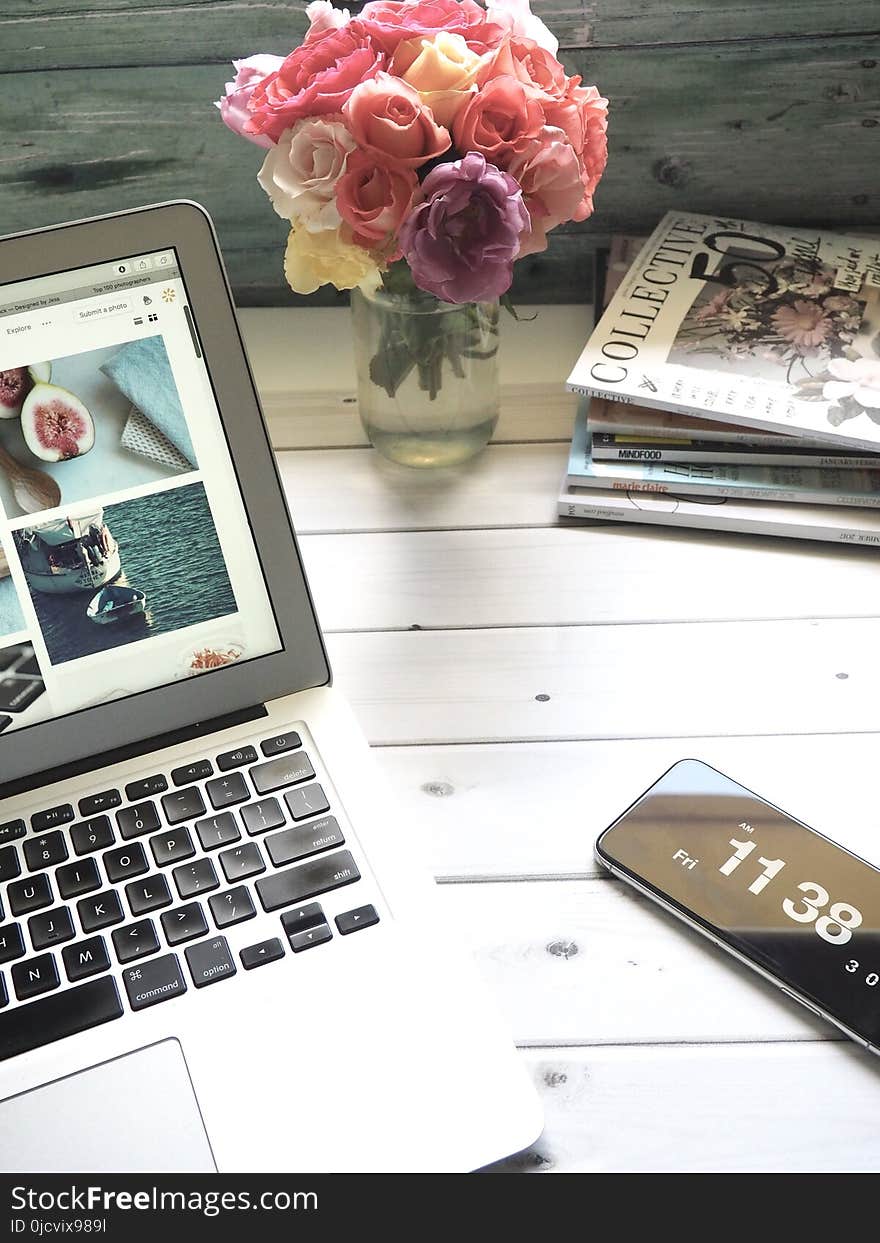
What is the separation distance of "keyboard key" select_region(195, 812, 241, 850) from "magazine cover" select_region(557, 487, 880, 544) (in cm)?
35

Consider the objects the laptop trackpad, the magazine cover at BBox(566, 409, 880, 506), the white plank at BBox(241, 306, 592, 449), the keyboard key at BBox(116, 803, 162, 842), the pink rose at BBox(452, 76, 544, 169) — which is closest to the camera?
the laptop trackpad

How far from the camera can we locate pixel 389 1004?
51cm

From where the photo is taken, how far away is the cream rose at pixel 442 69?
0.68m

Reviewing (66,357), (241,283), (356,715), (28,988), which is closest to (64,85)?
(241,283)

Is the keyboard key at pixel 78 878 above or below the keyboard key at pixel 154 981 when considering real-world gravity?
above

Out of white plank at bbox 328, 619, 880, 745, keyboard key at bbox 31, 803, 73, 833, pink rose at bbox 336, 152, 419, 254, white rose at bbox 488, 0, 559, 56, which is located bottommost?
white plank at bbox 328, 619, 880, 745

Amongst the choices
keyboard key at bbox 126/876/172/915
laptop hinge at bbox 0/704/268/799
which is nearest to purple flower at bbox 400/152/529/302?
laptop hinge at bbox 0/704/268/799

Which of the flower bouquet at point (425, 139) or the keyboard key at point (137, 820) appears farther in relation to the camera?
the flower bouquet at point (425, 139)

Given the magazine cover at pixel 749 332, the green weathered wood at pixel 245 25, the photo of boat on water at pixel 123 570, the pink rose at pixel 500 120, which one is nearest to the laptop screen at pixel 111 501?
the photo of boat on water at pixel 123 570

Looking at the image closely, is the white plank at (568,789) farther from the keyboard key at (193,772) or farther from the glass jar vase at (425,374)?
the glass jar vase at (425,374)

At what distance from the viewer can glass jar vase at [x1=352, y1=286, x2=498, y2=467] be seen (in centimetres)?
79

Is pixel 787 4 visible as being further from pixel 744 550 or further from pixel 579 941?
pixel 579 941

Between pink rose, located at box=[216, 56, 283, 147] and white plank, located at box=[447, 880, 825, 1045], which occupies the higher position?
pink rose, located at box=[216, 56, 283, 147]

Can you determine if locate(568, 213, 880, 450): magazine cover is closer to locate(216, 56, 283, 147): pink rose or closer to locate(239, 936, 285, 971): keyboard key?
locate(216, 56, 283, 147): pink rose
